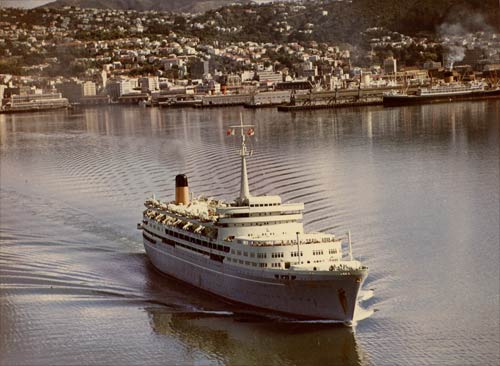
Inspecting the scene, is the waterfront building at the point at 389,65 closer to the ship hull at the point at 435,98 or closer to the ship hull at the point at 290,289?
the ship hull at the point at 435,98

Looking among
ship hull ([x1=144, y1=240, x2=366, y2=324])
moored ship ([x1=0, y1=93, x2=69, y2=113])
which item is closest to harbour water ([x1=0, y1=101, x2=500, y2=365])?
ship hull ([x1=144, y1=240, x2=366, y2=324])

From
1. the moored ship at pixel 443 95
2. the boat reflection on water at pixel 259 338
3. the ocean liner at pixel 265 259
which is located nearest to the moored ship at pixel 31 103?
the moored ship at pixel 443 95

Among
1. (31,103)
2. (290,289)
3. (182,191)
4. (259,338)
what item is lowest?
(259,338)

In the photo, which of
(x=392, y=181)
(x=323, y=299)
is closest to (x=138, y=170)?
(x=392, y=181)

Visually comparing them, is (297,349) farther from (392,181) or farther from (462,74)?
(462,74)

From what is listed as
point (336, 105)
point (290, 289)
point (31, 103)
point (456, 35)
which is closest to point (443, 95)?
point (336, 105)

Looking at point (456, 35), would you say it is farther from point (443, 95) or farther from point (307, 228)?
point (307, 228)

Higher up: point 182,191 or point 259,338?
point 182,191
